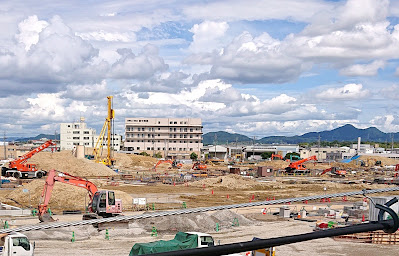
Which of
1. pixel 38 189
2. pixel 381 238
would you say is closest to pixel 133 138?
pixel 38 189

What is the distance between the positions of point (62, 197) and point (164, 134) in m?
118

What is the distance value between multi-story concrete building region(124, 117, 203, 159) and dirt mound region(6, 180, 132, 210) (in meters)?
111

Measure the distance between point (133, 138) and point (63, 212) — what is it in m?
125

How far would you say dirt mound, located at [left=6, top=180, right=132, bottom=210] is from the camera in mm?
44250

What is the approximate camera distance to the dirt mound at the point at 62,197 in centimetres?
4425

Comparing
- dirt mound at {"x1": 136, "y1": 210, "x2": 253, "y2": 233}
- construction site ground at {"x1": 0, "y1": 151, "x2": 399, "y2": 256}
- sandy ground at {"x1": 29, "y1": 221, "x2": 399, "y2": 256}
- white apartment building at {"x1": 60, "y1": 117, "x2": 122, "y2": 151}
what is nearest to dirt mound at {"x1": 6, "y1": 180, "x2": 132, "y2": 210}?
construction site ground at {"x1": 0, "y1": 151, "x2": 399, "y2": 256}

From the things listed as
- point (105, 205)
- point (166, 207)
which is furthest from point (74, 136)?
point (105, 205)

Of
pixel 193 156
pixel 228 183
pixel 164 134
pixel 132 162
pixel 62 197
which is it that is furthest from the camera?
pixel 164 134

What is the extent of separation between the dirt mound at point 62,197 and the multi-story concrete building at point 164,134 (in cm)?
11133

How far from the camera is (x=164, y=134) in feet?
536

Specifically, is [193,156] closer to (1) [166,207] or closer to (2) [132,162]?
(2) [132,162]

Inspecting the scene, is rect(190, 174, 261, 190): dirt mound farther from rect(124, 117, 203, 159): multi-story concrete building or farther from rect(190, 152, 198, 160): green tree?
rect(124, 117, 203, 159): multi-story concrete building

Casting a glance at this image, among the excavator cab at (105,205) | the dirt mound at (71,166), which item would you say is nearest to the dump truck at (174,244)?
the excavator cab at (105,205)

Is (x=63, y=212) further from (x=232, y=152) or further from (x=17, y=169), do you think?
(x=232, y=152)
